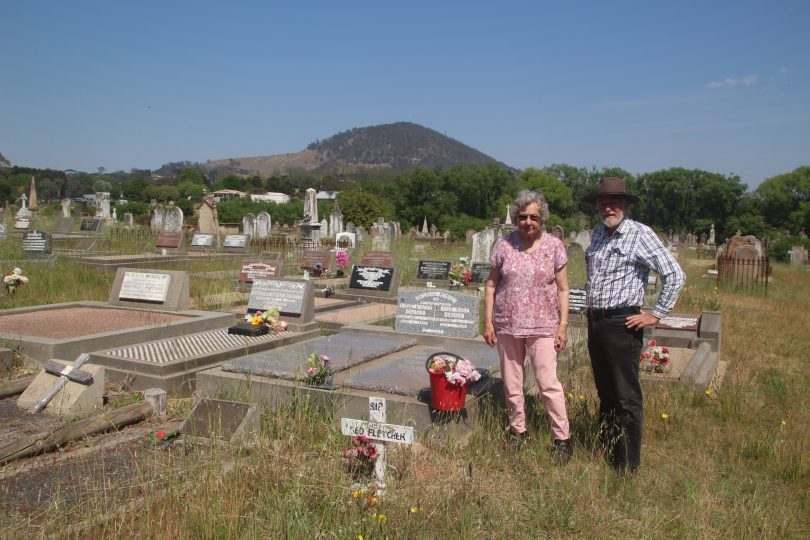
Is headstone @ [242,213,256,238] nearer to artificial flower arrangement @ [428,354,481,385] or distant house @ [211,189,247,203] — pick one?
artificial flower arrangement @ [428,354,481,385]

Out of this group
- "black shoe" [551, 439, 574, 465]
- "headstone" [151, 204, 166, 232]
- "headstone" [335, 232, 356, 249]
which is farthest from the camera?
"headstone" [151, 204, 166, 232]

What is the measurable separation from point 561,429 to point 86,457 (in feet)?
10.3

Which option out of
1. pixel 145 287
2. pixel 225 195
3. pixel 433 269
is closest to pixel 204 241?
pixel 433 269

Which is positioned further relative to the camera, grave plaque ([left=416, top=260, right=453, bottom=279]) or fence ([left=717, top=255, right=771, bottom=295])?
fence ([left=717, top=255, right=771, bottom=295])

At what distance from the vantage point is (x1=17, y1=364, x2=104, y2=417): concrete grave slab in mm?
5285

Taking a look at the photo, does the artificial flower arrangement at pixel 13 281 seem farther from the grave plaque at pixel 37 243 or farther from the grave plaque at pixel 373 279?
the grave plaque at pixel 373 279

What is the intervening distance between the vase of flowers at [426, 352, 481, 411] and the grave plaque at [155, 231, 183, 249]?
16.5 meters

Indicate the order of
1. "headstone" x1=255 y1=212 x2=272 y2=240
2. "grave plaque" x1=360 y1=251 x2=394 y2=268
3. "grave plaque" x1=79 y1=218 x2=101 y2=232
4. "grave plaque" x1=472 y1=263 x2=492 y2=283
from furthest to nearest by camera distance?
1. "headstone" x1=255 y1=212 x2=272 y2=240
2. "grave plaque" x1=79 y1=218 x2=101 y2=232
3. "grave plaque" x1=360 y1=251 x2=394 y2=268
4. "grave plaque" x1=472 y1=263 x2=492 y2=283

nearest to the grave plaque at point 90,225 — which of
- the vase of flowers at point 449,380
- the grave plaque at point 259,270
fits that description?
the grave plaque at point 259,270

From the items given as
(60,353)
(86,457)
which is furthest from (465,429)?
(60,353)

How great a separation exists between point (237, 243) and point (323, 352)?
596 inches

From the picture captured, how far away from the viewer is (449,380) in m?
4.57

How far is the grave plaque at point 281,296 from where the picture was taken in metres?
8.64

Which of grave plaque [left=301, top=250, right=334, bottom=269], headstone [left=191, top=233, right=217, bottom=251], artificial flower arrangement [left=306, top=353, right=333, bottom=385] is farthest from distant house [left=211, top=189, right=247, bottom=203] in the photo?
artificial flower arrangement [left=306, top=353, right=333, bottom=385]
